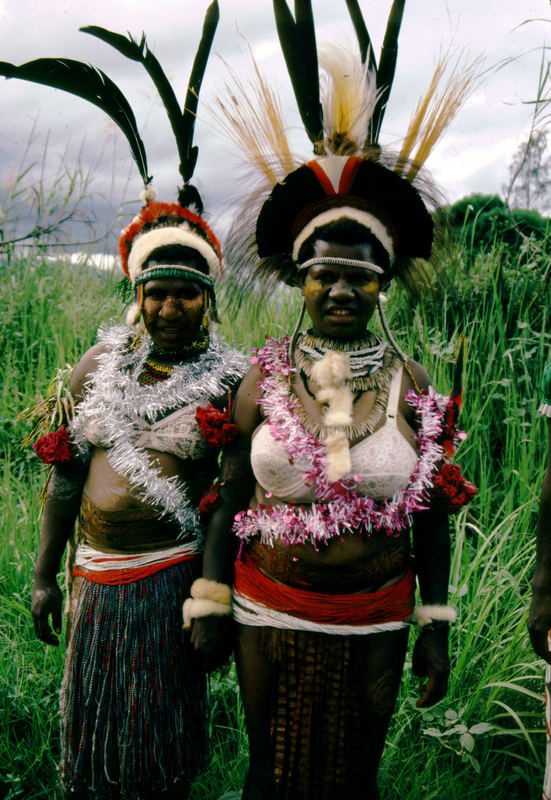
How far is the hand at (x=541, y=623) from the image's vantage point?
155cm

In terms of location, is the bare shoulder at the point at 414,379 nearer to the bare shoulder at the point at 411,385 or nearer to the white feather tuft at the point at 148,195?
the bare shoulder at the point at 411,385

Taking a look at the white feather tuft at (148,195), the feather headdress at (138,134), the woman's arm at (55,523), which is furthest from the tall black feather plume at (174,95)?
the woman's arm at (55,523)

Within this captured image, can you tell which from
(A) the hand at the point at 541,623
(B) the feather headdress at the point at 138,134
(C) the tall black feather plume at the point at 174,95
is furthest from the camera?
(C) the tall black feather plume at the point at 174,95

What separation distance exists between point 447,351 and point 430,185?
6.13ft

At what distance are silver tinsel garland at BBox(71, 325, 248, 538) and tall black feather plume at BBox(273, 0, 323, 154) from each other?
30.7 inches

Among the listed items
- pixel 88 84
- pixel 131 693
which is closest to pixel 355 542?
pixel 131 693

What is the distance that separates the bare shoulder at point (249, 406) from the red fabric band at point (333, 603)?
1.35 feet

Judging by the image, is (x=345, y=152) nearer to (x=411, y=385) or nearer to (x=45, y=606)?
(x=411, y=385)

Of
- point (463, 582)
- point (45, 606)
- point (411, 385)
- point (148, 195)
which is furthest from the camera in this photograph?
point (463, 582)

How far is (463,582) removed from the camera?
2.79 meters

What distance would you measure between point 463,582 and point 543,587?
1.28m

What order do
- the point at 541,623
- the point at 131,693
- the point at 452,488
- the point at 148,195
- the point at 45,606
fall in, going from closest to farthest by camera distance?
the point at 541,623
the point at 452,488
the point at 131,693
the point at 45,606
the point at 148,195

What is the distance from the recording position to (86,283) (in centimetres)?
563

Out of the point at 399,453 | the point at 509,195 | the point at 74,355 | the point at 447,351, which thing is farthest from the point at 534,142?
the point at 74,355
